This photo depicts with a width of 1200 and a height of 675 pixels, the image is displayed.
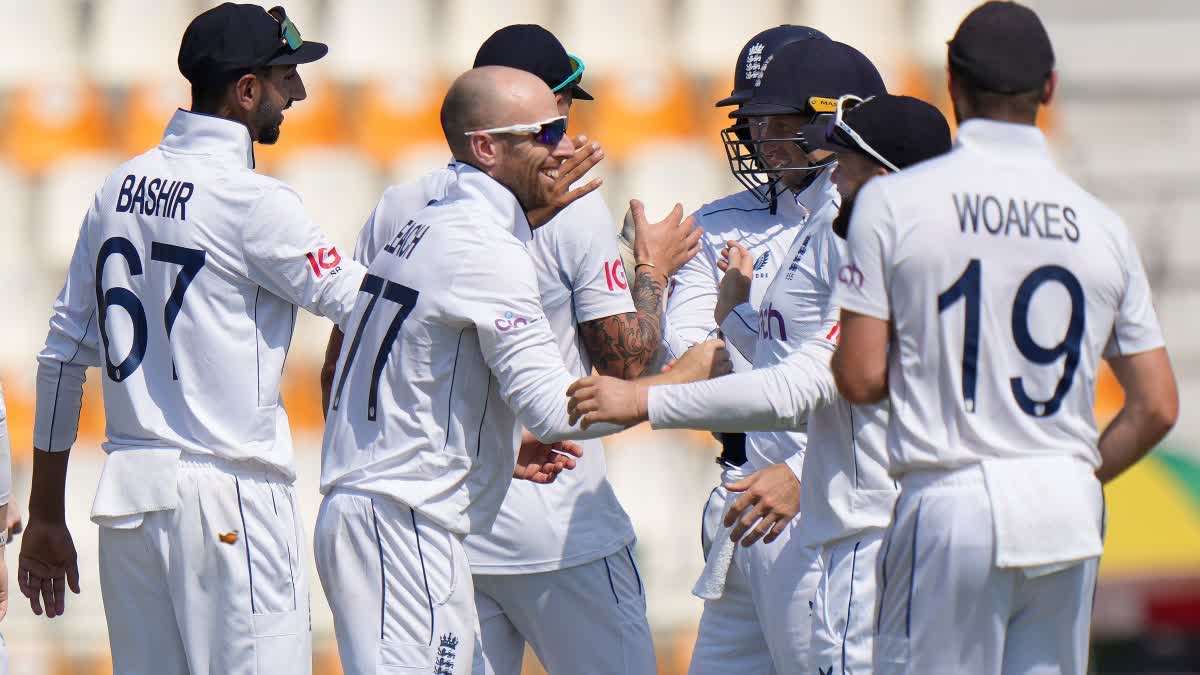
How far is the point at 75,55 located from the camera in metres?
9.10

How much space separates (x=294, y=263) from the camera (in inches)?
147

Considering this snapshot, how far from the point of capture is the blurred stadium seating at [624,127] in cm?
771

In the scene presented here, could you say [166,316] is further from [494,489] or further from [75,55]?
[75,55]

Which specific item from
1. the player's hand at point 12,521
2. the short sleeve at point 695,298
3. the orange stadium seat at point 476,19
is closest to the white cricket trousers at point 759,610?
the short sleeve at point 695,298

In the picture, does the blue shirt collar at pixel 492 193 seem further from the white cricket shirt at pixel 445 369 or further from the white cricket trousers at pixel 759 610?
the white cricket trousers at pixel 759 610

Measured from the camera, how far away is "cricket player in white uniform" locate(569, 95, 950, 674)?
11.0ft

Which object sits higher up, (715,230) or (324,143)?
(715,230)

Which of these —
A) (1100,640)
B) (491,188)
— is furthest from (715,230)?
(1100,640)

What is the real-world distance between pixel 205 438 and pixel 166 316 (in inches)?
11.7

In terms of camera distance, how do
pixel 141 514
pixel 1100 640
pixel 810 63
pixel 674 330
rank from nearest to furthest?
1. pixel 141 514
2. pixel 810 63
3. pixel 674 330
4. pixel 1100 640

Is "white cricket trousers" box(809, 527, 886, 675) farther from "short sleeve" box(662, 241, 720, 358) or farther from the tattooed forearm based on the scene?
"short sleeve" box(662, 241, 720, 358)

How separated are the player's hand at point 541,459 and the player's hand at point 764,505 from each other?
40cm

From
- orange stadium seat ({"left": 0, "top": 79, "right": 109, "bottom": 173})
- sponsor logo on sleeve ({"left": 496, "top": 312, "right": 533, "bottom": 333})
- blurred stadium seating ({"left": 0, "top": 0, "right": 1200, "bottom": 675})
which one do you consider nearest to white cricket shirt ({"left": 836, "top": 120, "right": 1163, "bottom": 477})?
sponsor logo on sleeve ({"left": 496, "top": 312, "right": 533, "bottom": 333})

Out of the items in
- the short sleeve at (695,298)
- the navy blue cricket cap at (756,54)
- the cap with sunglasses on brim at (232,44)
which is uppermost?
the cap with sunglasses on brim at (232,44)
